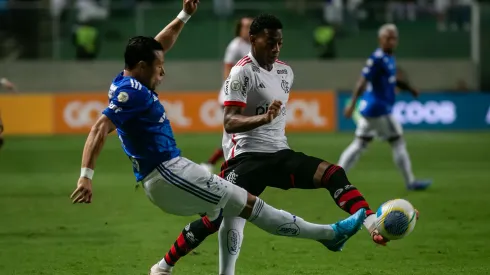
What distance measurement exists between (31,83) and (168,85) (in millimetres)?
4170

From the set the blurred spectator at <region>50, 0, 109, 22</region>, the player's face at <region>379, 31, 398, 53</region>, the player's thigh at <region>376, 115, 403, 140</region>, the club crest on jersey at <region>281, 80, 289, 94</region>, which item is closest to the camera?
the club crest on jersey at <region>281, 80, 289, 94</region>

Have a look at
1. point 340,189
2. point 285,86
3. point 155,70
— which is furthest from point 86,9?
point 155,70

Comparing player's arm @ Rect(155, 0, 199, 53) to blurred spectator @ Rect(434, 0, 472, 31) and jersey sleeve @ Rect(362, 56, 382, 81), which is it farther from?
blurred spectator @ Rect(434, 0, 472, 31)

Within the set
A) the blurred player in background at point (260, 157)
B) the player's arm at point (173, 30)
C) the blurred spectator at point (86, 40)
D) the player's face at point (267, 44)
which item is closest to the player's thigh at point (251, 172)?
the blurred player in background at point (260, 157)

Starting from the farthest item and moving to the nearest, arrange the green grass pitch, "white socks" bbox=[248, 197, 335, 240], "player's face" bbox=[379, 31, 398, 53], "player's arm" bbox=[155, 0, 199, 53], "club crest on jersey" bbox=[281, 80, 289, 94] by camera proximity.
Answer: "player's face" bbox=[379, 31, 398, 53] < the green grass pitch < "player's arm" bbox=[155, 0, 199, 53] < "club crest on jersey" bbox=[281, 80, 289, 94] < "white socks" bbox=[248, 197, 335, 240]

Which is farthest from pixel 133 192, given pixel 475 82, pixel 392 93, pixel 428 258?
pixel 475 82

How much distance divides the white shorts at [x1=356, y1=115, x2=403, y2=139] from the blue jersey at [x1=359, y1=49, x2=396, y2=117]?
0.09 metres

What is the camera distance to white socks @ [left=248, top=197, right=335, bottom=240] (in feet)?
22.8

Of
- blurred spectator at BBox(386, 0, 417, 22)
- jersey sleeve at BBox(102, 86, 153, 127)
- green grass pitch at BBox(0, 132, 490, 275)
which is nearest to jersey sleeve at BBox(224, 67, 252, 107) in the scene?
jersey sleeve at BBox(102, 86, 153, 127)

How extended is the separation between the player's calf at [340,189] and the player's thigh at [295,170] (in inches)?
2.5

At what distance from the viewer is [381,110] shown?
14.2m

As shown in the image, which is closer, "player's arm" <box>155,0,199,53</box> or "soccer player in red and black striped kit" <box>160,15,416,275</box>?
"soccer player in red and black striped kit" <box>160,15,416,275</box>

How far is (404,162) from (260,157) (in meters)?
6.98

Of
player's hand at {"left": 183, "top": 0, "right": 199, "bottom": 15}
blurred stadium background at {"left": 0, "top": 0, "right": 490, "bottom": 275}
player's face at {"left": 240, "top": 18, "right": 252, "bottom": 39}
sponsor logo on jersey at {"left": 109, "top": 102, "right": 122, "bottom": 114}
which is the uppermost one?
player's hand at {"left": 183, "top": 0, "right": 199, "bottom": 15}
